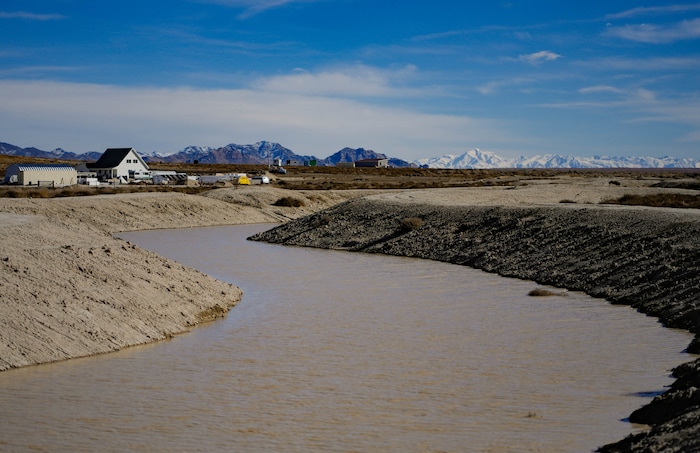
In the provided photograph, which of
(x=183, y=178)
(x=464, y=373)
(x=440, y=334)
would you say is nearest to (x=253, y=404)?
(x=464, y=373)

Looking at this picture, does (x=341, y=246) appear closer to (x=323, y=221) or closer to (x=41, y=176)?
(x=323, y=221)

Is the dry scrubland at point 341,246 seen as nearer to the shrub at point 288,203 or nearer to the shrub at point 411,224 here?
the shrub at point 411,224

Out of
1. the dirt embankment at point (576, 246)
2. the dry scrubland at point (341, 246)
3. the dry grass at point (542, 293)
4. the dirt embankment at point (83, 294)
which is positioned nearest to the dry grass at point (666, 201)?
the dry scrubland at point (341, 246)

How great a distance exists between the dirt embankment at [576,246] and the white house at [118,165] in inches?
2106

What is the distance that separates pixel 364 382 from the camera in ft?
49.2

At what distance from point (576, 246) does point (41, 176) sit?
64.7 meters

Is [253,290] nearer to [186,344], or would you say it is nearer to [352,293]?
[352,293]

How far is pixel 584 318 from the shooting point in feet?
70.5

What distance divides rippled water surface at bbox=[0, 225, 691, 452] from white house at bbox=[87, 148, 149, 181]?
7623cm

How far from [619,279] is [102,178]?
262ft

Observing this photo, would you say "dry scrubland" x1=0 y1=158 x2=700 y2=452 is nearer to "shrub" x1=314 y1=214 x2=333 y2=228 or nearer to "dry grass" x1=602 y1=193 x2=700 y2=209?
"shrub" x1=314 y1=214 x2=333 y2=228

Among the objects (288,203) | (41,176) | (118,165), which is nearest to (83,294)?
(288,203)

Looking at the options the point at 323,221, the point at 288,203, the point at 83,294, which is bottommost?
the point at 83,294

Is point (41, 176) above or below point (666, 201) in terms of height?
above
